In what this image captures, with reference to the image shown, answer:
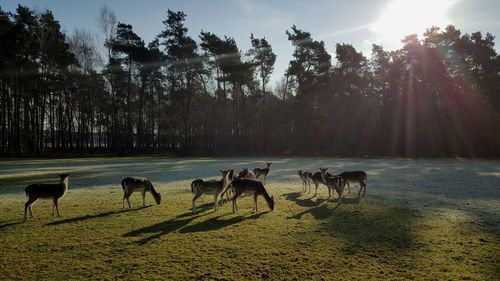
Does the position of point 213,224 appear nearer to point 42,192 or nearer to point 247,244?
point 247,244

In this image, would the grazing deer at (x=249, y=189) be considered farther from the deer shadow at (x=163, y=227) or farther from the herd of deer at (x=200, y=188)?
the deer shadow at (x=163, y=227)

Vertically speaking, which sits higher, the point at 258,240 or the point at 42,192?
the point at 42,192

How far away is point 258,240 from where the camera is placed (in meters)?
9.19

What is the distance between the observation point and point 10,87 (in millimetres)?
54281

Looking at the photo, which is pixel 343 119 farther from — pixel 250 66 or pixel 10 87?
pixel 10 87

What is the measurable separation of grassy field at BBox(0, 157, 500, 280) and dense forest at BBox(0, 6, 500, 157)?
46041 mm

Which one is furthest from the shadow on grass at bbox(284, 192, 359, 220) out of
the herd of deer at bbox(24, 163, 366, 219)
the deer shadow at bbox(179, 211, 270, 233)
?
the deer shadow at bbox(179, 211, 270, 233)

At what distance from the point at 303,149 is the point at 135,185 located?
5266 cm

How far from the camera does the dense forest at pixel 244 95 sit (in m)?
55.2

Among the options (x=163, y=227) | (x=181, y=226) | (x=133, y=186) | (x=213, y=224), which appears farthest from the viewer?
(x=133, y=186)

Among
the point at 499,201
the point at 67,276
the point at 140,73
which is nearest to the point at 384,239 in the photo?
the point at 67,276

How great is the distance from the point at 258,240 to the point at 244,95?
64.0 meters

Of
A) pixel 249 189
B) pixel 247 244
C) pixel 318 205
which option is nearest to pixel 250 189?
pixel 249 189

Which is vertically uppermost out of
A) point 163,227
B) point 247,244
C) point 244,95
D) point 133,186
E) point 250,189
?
point 244,95
